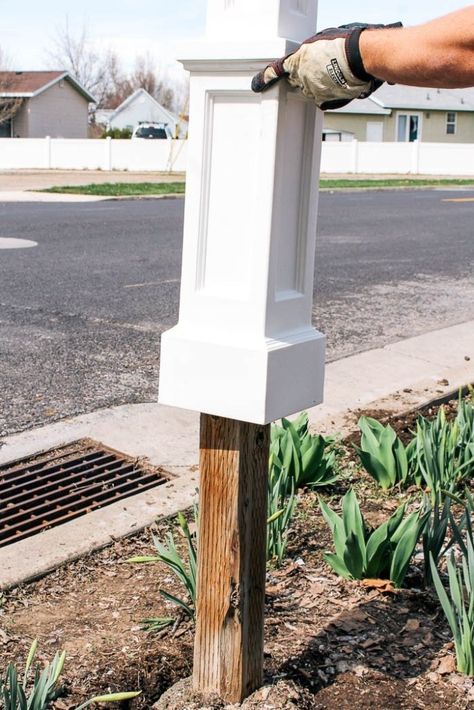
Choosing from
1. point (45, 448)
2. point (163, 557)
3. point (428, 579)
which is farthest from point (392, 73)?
point (45, 448)

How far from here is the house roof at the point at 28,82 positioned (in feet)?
164

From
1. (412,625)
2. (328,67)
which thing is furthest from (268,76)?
(412,625)

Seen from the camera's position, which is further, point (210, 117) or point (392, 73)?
point (210, 117)

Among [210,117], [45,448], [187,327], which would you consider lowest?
[45,448]

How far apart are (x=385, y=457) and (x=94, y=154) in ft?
117

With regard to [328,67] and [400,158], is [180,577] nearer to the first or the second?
[328,67]

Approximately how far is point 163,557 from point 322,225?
42.6 feet

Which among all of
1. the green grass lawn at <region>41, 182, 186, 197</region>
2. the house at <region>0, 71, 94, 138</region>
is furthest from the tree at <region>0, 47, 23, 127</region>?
the green grass lawn at <region>41, 182, 186, 197</region>

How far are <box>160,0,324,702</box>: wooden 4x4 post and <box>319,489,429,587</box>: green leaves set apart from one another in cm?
52

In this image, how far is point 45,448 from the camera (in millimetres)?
4383

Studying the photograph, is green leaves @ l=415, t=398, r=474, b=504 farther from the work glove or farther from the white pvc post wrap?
the work glove

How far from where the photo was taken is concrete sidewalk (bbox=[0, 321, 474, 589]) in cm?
329

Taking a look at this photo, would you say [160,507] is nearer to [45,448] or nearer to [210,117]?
[45,448]

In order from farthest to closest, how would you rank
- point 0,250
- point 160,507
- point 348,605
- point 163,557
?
point 0,250 < point 160,507 < point 348,605 < point 163,557
